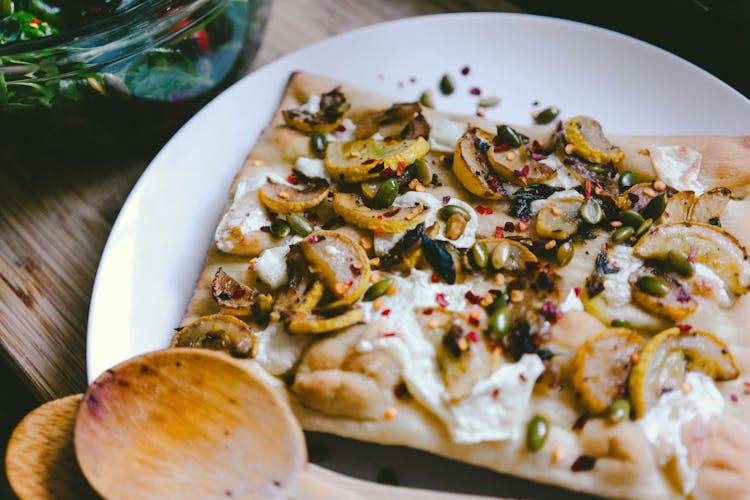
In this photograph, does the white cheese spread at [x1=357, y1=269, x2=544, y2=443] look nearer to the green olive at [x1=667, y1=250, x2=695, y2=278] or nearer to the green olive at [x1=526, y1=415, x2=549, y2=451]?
the green olive at [x1=526, y1=415, x2=549, y2=451]

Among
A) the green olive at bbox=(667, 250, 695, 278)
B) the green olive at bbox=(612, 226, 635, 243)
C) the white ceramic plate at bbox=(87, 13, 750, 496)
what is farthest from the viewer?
the white ceramic plate at bbox=(87, 13, 750, 496)

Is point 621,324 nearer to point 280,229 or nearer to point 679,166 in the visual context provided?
point 679,166

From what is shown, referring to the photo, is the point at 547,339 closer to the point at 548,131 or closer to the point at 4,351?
the point at 548,131

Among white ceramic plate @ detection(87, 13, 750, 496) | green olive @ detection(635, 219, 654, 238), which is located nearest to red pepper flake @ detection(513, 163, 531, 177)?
green olive @ detection(635, 219, 654, 238)

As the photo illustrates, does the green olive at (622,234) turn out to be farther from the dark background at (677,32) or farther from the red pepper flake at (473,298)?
the dark background at (677,32)

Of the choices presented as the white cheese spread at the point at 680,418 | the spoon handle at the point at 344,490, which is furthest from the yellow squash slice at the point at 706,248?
the spoon handle at the point at 344,490

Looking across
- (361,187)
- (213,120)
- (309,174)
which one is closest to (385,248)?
(361,187)
